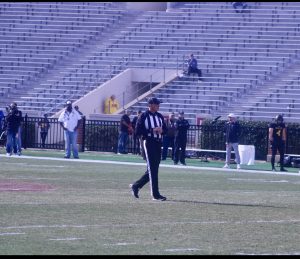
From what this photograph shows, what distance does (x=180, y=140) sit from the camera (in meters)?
33.5

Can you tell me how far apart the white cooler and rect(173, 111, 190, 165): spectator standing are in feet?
6.97

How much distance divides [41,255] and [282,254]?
8.98ft

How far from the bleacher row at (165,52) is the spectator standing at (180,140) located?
838 cm

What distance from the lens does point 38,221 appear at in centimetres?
1429

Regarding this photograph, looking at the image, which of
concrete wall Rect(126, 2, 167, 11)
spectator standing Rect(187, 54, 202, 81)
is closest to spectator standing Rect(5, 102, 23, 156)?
spectator standing Rect(187, 54, 202, 81)

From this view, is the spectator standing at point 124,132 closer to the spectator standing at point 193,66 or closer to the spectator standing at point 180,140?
the spectator standing at point 180,140

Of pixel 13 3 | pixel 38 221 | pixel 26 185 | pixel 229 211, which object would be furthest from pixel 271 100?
pixel 38 221

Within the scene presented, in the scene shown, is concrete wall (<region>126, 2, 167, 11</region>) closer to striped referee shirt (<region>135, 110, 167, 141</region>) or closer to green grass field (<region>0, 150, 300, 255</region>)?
green grass field (<region>0, 150, 300, 255</region>)

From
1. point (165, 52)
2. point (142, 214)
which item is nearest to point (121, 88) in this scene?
point (165, 52)

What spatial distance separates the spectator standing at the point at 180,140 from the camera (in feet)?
109

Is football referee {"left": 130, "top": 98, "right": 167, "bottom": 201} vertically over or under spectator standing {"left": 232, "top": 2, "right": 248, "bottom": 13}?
under

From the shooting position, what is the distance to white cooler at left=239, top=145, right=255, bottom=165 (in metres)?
34.5

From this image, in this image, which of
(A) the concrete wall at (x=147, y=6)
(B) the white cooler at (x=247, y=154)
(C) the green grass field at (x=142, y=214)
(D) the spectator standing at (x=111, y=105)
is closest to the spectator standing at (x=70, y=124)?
(B) the white cooler at (x=247, y=154)

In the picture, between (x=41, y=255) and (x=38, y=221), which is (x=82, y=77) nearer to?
(x=38, y=221)
